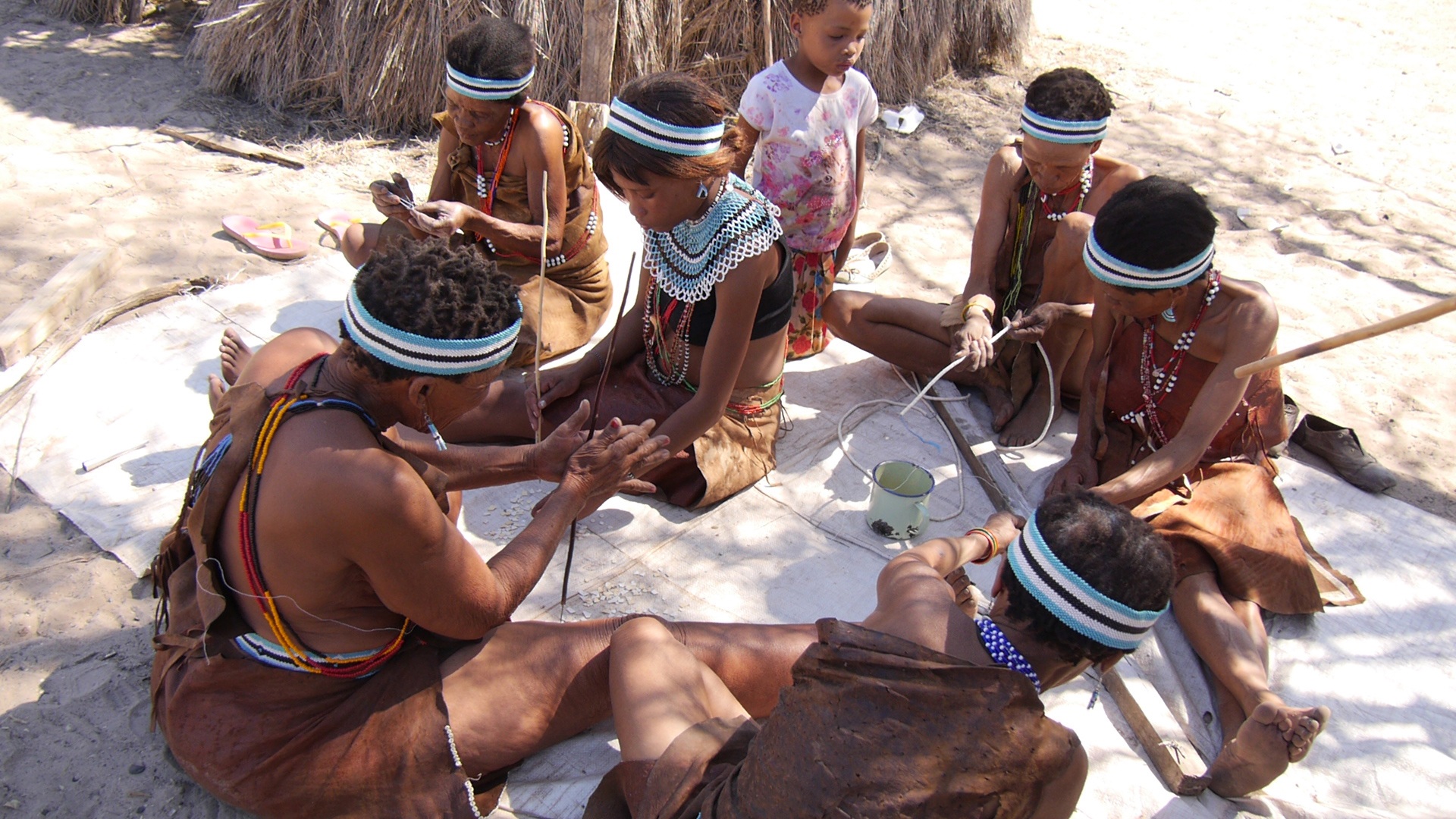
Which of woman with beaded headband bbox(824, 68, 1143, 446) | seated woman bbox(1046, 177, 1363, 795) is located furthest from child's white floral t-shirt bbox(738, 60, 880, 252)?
seated woman bbox(1046, 177, 1363, 795)

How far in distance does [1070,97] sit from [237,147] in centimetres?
447

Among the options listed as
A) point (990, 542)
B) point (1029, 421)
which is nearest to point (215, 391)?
point (990, 542)

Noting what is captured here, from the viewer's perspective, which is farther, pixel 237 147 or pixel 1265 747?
pixel 237 147

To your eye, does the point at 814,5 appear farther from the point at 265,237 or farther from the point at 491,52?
the point at 265,237

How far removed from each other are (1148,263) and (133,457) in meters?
3.24

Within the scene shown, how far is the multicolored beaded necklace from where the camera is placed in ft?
5.70

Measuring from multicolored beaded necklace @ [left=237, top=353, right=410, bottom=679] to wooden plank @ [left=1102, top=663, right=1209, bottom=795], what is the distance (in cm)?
200

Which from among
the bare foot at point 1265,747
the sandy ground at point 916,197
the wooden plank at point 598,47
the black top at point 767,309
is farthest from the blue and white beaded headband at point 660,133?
the wooden plank at point 598,47

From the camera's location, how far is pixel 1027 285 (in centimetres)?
373

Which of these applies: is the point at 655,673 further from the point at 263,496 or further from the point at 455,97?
the point at 455,97

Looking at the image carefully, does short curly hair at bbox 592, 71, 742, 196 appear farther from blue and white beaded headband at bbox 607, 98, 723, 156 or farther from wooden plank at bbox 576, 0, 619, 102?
wooden plank at bbox 576, 0, 619, 102

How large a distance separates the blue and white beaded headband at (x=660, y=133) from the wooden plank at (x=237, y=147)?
3.46m

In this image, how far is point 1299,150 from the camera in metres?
6.40

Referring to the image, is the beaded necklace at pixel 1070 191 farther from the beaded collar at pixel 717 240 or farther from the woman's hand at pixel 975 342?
the beaded collar at pixel 717 240
